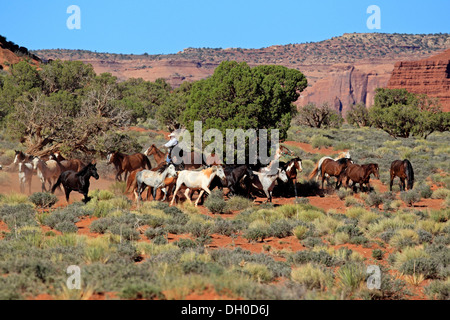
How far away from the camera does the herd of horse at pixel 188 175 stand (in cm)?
1878

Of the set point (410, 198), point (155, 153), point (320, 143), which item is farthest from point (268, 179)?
point (320, 143)

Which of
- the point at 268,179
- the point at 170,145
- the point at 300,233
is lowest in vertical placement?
the point at 300,233

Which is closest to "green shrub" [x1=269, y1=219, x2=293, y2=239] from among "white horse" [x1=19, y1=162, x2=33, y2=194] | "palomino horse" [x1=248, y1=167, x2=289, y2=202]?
"palomino horse" [x1=248, y1=167, x2=289, y2=202]

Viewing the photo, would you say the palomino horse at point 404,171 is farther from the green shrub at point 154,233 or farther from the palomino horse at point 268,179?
the green shrub at point 154,233

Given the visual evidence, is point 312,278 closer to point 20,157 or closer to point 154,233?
point 154,233

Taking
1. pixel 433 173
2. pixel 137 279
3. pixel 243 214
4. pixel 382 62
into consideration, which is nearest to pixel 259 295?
pixel 137 279

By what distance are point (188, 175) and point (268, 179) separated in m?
3.57

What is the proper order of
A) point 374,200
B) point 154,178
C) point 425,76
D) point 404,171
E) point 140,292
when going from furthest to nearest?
point 425,76 < point 404,171 < point 374,200 < point 154,178 < point 140,292

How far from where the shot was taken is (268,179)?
2014cm

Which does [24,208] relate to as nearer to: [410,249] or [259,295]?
[259,295]

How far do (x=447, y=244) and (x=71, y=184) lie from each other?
13.4 m

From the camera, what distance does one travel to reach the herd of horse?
18781 mm

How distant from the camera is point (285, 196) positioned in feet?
76.5

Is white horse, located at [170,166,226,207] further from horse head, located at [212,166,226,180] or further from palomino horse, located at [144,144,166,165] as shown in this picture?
palomino horse, located at [144,144,166,165]
